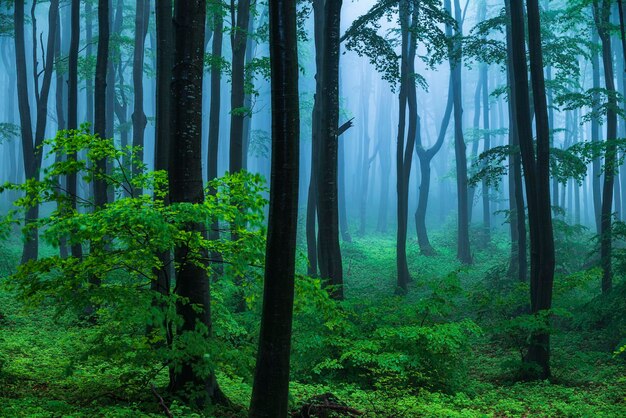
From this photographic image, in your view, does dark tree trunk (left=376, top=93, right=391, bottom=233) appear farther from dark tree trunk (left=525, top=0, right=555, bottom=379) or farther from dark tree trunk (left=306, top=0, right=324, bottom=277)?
dark tree trunk (left=525, top=0, right=555, bottom=379)

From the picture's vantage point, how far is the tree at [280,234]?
531 centimetres

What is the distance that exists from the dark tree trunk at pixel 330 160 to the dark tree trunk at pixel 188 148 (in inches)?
239

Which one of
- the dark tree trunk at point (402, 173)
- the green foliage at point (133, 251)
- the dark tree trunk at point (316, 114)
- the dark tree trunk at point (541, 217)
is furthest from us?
the dark tree trunk at point (402, 173)

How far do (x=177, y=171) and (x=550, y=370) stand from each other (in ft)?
28.8

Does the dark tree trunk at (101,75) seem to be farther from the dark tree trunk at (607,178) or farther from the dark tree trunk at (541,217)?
the dark tree trunk at (607,178)

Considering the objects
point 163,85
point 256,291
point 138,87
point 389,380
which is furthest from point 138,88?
point 256,291

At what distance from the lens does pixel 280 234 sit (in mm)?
5324

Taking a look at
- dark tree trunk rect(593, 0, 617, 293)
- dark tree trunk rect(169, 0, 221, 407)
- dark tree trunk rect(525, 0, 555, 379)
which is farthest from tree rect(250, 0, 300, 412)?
dark tree trunk rect(593, 0, 617, 293)

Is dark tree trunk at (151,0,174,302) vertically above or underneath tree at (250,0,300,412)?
above

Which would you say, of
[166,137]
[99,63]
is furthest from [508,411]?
[99,63]

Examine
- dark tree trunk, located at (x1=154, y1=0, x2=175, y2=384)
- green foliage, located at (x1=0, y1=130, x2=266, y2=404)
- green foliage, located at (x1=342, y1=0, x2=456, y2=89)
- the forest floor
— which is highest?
green foliage, located at (x1=342, y1=0, x2=456, y2=89)

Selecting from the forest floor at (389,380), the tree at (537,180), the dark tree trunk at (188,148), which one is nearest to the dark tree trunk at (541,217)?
the tree at (537,180)

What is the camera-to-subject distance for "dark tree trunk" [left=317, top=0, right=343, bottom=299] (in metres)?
12.5

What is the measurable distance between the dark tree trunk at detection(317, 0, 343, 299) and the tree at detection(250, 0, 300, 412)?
22.9ft
